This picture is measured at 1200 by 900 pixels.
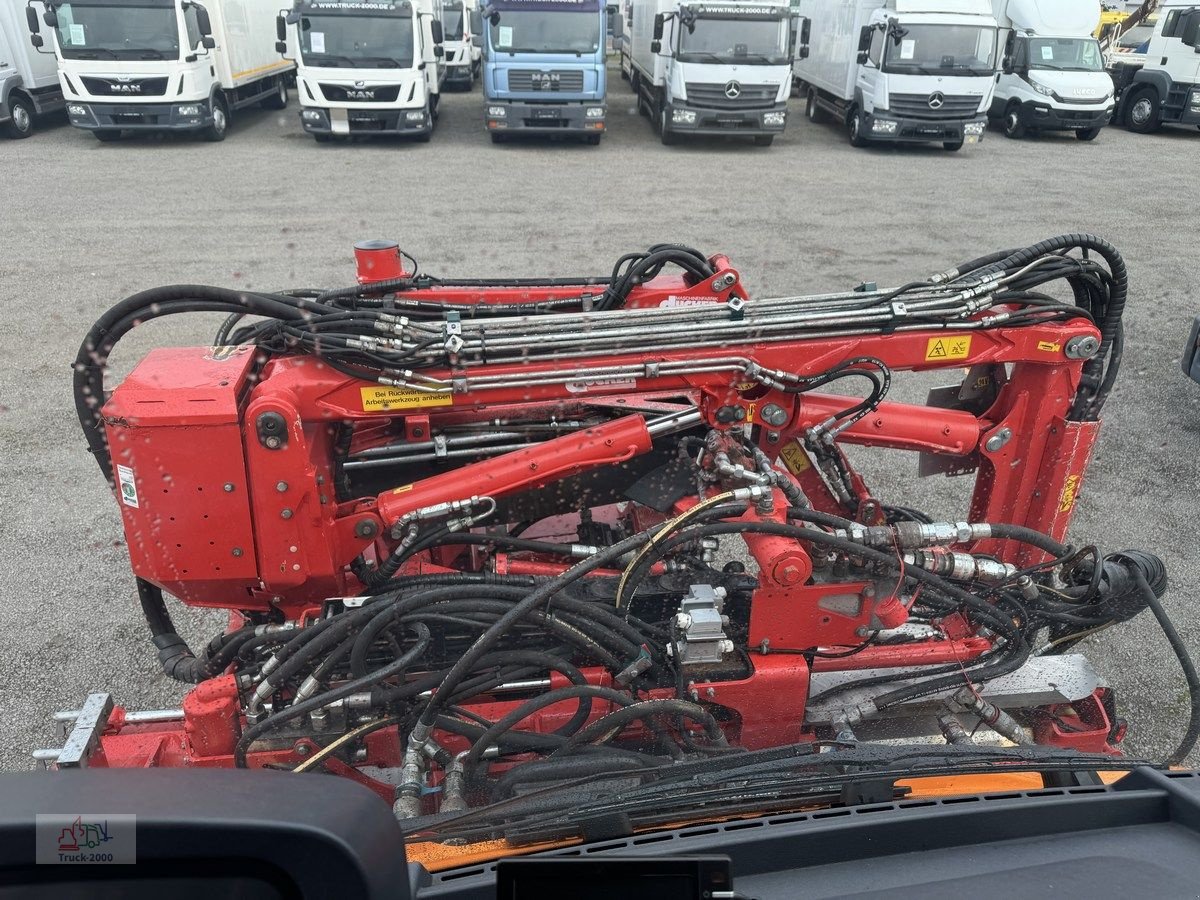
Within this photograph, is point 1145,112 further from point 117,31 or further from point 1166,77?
point 117,31

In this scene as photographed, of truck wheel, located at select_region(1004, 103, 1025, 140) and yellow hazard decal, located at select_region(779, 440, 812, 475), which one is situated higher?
yellow hazard decal, located at select_region(779, 440, 812, 475)

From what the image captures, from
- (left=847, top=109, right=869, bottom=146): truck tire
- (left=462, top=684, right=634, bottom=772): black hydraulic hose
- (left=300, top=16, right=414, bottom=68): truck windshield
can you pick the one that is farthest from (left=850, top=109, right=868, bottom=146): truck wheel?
(left=462, top=684, right=634, bottom=772): black hydraulic hose

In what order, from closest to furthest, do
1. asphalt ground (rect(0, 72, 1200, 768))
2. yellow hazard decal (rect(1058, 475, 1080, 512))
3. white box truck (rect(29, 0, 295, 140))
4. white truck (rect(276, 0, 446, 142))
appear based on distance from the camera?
yellow hazard decal (rect(1058, 475, 1080, 512)), asphalt ground (rect(0, 72, 1200, 768)), white box truck (rect(29, 0, 295, 140)), white truck (rect(276, 0, 446, 142))

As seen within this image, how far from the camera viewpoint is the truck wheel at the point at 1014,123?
57.7 feet

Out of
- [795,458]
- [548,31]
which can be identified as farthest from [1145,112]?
[795,458]

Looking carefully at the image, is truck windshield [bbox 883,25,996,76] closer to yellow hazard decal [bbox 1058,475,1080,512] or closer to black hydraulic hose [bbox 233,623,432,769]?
yellow hazard decal [bbox 1058,475,1080,512]

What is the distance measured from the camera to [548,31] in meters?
14.8

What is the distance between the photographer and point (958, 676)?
310 cm

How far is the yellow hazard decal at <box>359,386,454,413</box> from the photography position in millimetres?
2949

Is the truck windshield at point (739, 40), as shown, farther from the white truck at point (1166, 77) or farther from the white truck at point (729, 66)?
the white truck at point (1166, 77)

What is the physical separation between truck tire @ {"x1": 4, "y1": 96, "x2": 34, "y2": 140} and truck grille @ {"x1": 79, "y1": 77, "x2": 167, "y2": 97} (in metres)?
2.37

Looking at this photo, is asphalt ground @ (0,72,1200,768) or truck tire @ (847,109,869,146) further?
truck tire @ (847,109,869,146)

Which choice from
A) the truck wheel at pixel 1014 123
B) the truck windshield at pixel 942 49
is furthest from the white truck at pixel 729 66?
the truck wheel at pixel 1014 123

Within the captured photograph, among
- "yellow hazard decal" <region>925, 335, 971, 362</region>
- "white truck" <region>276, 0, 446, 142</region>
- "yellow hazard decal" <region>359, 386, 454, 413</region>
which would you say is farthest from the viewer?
"white truck" <region>276, 0, 446, 142</region>
